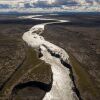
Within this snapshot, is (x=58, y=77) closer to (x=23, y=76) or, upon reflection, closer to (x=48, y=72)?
(x=48, y=72)

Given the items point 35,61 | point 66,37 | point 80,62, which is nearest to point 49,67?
point 35,61

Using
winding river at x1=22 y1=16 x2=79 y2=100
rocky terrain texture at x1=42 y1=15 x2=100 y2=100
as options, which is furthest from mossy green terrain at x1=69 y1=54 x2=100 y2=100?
winding river at x1=22 y1=16 x2=79 y2=100

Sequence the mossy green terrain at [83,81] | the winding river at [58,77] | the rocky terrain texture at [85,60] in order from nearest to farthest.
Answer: the winding river at [58,77] < the mossy green terrain at [83,81] < the rocky terrain texture at [85,60]

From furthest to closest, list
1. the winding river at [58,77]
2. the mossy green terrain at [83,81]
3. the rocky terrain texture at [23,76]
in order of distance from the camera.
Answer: the mossy green terrain at [83,81] → the rocky terrain texture at [23,76] → the winding river at [58,77]

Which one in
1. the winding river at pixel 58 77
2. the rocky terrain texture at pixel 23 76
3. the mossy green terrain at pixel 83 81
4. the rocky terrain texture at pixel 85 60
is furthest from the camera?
the rocky terrain texture at pixel 85 60

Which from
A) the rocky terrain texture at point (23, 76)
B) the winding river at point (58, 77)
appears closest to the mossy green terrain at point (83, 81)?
the winding river at point (58, 77)

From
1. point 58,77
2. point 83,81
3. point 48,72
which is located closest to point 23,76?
point 48,72

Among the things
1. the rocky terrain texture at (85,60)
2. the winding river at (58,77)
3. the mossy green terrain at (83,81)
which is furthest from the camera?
the rocky terrain texture at (85,60)

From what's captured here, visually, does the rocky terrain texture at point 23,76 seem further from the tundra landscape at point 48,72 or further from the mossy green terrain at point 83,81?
the mossy green terrain at point 83,81

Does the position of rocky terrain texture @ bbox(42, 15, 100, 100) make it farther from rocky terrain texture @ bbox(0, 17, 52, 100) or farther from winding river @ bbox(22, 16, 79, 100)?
rocky terrain texture @ bbox(0, 17, 52, 100)

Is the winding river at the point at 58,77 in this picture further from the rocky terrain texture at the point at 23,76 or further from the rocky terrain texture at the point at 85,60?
the rocky terrain texture at the point at 85,60

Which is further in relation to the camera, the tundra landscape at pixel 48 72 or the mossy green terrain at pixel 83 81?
the mossy green terrain at pixel 83 81

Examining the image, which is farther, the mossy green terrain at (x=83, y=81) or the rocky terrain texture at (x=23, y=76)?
the mossy green terrain at (x=83, y=81)

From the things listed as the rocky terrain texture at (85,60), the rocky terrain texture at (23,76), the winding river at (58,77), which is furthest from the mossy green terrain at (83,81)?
the rocky terrain texture at (23,76)
